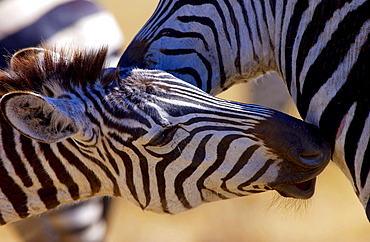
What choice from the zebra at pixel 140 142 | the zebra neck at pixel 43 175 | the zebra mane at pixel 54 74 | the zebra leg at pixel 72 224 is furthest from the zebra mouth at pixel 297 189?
the zebra leg at pixel 72 224

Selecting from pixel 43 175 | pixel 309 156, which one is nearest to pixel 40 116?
pixel 43 175

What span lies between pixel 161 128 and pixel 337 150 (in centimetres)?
88

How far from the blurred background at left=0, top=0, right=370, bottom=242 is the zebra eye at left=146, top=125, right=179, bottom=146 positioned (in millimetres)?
3608

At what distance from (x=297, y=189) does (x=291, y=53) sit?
28.3 inches

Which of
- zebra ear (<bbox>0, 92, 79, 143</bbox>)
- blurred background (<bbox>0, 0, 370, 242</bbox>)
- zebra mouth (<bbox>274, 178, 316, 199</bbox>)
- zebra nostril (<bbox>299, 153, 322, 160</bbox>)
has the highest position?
zebra ear (<bbox>0, 92, 79, 143</bbox>)

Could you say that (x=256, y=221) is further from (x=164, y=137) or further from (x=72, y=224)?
(x=164, y=137)

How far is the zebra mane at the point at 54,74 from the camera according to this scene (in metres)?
2.61

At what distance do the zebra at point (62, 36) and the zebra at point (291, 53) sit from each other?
170cm

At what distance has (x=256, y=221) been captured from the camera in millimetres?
6594

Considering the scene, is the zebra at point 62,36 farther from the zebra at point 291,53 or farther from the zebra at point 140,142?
the zebra at point 140,142

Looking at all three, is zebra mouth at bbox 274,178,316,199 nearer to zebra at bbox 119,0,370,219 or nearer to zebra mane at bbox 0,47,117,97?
zebra at bbox 119,0,370,219

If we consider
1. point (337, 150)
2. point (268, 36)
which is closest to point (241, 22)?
point (268, 36)

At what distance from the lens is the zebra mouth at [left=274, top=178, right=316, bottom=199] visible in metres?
2.58

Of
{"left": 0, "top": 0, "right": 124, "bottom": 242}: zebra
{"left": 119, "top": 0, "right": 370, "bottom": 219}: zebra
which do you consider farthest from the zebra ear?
{"left": 0, "top": 0, "right": 124, "bottom": 242}: zebra
